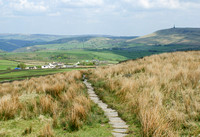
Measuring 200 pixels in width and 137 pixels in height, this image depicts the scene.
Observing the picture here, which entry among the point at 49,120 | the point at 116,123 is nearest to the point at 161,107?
the point at 116,123

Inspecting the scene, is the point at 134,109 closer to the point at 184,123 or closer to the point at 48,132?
the point at 184,123

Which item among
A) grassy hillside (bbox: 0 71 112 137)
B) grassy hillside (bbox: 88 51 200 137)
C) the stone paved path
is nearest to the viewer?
grassy hillside (bbox: 88 51 200 137)

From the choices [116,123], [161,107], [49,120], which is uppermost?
[161,107]

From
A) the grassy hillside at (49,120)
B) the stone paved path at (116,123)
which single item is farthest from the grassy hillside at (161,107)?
the grassy hillside at (49,120)

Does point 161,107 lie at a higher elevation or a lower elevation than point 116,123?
higher

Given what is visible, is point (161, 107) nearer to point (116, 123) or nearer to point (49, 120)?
point (116, 123)

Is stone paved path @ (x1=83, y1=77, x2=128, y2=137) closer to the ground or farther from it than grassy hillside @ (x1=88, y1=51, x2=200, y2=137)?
closer to the ground

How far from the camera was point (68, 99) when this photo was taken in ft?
26.5

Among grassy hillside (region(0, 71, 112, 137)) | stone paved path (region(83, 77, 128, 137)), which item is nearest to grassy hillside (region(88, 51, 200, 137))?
stone paved path (region(83, 77, 128, 137))

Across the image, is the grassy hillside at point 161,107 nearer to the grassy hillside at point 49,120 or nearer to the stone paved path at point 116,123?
the stone paved path at point 116,123

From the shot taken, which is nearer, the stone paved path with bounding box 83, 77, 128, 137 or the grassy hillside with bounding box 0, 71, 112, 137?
the stone paved path with bounding box 83, 77, 128, 137

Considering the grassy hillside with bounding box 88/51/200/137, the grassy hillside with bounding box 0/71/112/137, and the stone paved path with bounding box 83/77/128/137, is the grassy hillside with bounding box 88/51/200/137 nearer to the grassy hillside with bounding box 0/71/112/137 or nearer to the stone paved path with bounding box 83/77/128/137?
the stone paved path with bounding box 83/77/128/137

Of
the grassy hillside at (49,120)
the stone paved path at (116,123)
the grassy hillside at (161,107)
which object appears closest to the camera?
the grassy hillside at (161,107)

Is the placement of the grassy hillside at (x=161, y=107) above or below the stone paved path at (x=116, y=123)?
above
